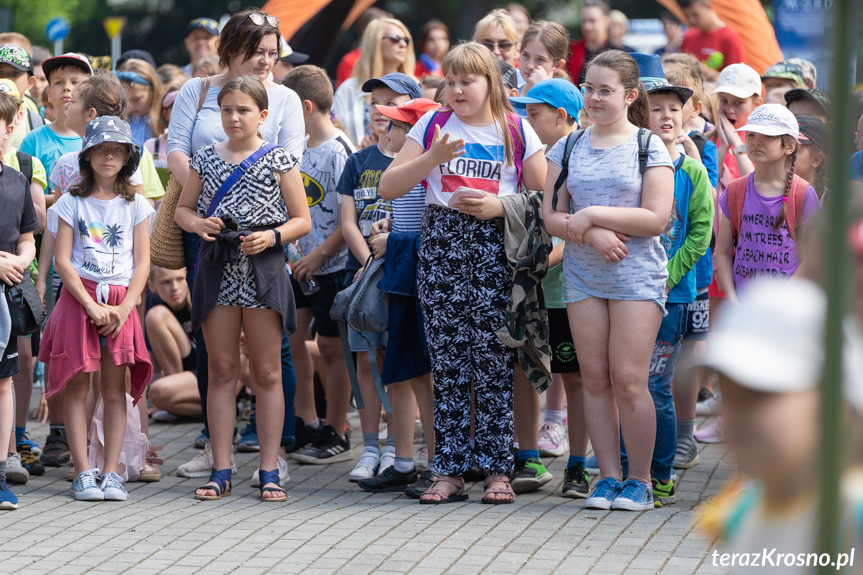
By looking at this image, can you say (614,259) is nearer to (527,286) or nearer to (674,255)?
(527,286)

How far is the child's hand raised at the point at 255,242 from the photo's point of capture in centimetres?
546

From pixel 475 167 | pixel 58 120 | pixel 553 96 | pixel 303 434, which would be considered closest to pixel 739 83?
pixel 553 96

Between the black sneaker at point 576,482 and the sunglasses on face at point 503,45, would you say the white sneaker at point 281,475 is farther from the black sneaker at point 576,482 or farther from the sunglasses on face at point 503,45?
the sunglasses on face at point 503,45

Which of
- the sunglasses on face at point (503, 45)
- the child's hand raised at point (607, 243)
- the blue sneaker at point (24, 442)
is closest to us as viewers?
the child's hand raised at point (607, 243)

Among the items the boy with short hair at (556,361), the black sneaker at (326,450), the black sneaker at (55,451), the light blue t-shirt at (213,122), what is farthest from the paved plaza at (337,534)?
the light blue t-shirt at (213,122)

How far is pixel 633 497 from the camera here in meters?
5.30

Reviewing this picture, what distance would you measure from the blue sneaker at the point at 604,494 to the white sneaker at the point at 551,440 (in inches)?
50.6

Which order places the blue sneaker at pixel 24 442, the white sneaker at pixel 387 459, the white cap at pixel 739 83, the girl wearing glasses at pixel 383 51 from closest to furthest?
the white sneaker at pixel 387 459
the blue sneaker at pixel 24 442
the white cap at pixel 739 83
the girl wearing glasses at pixel 383 51

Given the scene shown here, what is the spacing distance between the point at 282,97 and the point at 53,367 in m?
1.89

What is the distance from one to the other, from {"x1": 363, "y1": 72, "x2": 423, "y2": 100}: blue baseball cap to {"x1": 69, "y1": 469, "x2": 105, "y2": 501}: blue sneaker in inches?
105

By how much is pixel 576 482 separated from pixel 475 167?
1673 millimetres

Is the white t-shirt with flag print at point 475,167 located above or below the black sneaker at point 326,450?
above

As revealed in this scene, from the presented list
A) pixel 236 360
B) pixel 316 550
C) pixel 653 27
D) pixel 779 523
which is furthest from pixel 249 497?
pixel 653 27

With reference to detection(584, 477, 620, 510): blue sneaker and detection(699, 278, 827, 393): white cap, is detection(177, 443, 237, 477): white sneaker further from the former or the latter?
detection(699, 278, 827, 393): white cap
